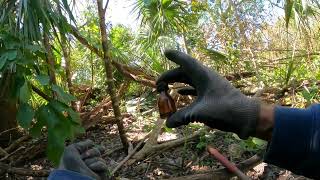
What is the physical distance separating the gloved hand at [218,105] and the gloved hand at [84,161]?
0.58m

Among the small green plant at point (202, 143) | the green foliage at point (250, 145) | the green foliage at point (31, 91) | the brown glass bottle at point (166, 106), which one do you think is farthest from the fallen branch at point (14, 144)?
the brown glass bottle at point (166, 106)

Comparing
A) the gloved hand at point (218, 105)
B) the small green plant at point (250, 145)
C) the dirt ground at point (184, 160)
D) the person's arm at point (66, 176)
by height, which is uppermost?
the gloved hand at point (218, 105)

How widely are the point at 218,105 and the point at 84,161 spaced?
31.2 inches

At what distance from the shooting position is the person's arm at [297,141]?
1.28 meters

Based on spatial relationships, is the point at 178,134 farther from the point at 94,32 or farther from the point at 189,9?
the point at 189,9

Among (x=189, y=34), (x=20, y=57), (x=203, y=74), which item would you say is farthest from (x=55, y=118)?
(x=189, y=34)

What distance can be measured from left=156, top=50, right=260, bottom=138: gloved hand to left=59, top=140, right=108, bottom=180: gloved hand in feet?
1.92

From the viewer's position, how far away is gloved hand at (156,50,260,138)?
134cm

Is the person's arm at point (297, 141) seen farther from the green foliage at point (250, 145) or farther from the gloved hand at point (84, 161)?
the green foliage at point (250, 145)

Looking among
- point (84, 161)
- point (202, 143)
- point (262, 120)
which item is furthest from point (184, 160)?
point (262, 120)

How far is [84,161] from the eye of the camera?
184 cm

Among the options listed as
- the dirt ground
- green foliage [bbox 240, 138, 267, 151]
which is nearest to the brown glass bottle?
the dirt ground

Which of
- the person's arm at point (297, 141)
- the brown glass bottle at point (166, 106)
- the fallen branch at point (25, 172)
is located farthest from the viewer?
the fallen branch at point (25, 172)

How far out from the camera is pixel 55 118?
6.48ft
